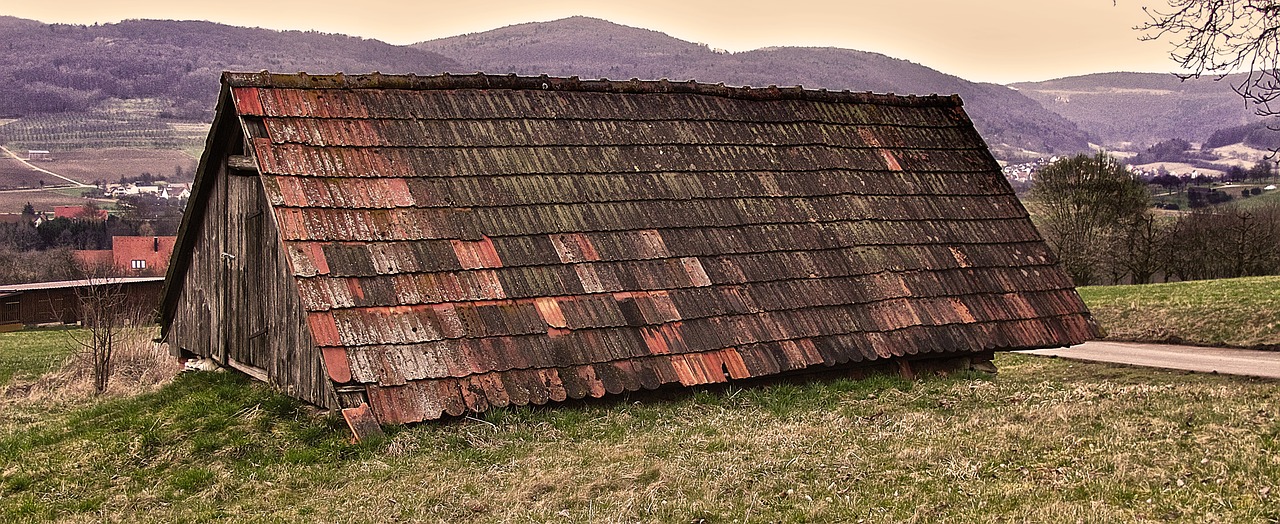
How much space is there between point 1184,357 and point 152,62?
619 ft

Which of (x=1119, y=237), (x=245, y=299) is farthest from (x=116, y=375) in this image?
(x=1119, y=237)

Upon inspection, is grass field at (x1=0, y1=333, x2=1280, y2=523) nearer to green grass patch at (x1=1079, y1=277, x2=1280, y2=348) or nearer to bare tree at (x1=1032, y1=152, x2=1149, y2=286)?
green grass patch at (x1=1079, y1=277, x2=1280, y2=348)

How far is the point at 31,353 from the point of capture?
26234 mm

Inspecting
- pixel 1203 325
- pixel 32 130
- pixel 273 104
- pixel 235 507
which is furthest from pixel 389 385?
pixel 32 130

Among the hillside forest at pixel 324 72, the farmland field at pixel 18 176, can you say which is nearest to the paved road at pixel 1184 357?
the hillside forest at pixel 324 72

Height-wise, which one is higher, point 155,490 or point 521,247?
point 521,247

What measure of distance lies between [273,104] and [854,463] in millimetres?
6940

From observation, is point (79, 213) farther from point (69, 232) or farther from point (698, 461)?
point (698, 461)

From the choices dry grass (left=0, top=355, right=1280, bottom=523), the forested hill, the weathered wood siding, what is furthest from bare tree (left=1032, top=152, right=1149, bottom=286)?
the forested hill

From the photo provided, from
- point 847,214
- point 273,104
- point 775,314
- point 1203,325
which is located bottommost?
point 1203,325

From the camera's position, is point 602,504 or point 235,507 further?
point 235,507

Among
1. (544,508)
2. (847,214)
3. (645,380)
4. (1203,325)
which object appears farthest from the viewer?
(1203,325)

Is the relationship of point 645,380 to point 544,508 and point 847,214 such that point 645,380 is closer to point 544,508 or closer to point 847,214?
point 544,508

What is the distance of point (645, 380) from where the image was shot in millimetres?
10477
